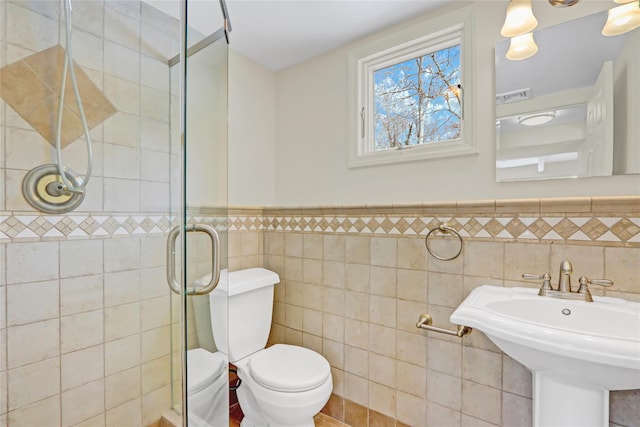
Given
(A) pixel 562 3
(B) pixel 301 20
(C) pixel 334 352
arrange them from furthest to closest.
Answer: (C) pixel 334 352
(B) pixel 301 20
(A) pixel 562 3

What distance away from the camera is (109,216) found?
51.7 inches

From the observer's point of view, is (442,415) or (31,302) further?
(442,415)

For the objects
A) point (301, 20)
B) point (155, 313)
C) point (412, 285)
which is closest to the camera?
point (155, 313)

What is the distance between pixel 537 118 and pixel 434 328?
99 cm

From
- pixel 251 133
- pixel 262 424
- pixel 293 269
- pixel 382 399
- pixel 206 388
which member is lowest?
pixel 262 424

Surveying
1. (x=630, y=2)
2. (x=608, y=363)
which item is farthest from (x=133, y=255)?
(x=630, y=2)

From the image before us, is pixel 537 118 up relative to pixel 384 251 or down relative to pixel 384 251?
up

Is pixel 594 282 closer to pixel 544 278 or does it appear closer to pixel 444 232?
pixel 544 278

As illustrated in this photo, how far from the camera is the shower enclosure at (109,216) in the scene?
3.61 ft

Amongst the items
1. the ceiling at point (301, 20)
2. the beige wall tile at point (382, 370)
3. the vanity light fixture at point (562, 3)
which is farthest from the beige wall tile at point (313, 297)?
the vanity light fixture at point (562, 3)

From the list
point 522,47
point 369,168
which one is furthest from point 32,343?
point 522,47

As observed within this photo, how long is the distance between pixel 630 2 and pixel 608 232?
0.83 meters

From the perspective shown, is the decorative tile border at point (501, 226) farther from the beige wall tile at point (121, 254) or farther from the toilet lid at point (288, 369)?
the toilet lid at point (288, 369)

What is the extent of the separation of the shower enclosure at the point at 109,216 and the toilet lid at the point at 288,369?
0.23 meters
